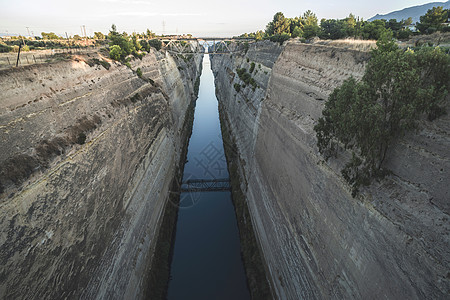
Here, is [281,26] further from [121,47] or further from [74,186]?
[74,186]

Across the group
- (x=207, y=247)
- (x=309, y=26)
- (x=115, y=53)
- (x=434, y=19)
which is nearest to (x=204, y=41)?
(x=309, y=26)

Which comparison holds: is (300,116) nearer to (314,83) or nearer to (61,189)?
(314,83)

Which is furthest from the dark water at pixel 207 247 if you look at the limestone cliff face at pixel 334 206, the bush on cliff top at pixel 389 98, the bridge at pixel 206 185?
the bush on cliff top at pixel 389 98

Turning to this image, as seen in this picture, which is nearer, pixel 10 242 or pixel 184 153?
pixel 10 242

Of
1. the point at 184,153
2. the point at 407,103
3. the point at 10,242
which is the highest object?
the point at 407,103

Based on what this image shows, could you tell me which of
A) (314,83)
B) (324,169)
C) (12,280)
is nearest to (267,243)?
(324,169)

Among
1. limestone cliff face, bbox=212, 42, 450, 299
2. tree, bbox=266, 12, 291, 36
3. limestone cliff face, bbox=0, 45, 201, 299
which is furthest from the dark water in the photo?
tree, bbox=266, 12, 291, 36
